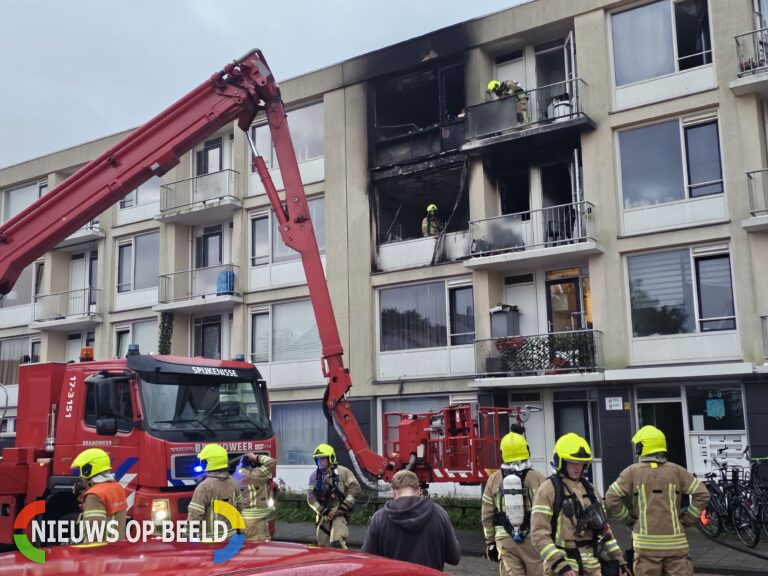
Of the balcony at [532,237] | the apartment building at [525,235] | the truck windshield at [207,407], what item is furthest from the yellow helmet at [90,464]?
the balcony at [532,237]

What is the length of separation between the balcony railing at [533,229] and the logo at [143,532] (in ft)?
38.9

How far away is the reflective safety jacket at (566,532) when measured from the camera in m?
6.04

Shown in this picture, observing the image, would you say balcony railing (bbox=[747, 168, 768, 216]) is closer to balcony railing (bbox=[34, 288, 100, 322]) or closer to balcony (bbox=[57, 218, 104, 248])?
balcony (bbox=[57, 218, 104, 248])

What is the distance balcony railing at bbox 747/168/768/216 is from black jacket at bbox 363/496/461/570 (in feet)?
42.0

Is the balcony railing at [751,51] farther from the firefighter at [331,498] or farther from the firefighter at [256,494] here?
the firefighter at [256,494]

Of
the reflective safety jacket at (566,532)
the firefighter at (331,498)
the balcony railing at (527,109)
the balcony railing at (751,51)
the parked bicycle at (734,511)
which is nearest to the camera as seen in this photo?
the reflective safety jacket at (566,532)

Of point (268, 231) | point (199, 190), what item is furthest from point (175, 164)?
point (199, 190)

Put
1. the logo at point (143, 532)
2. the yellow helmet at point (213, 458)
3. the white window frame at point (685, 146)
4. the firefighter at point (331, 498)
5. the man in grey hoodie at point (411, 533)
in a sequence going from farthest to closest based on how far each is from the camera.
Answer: the white window frame at point (685, 146) < the firefighter at point (331, 498) < the yellow helmet at point (213, 458) < the man in grey hoodie at point (411, 533) < the logo at point (143, 532)

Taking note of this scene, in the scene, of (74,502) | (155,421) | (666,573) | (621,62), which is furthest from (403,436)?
(621,62)

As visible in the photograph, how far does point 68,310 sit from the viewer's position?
2819 centimetres

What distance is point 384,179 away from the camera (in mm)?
21094

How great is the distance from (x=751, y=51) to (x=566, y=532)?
14.0 meters

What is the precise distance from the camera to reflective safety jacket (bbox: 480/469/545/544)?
289 inches

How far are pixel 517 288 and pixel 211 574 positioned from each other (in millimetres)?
16893
